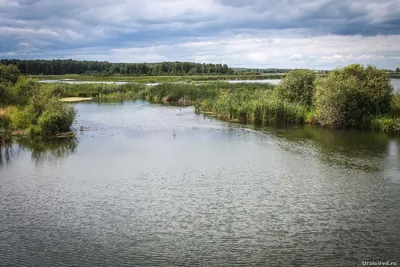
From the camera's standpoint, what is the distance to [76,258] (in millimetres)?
12656

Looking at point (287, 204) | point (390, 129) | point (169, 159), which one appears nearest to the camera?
point (287, 204)

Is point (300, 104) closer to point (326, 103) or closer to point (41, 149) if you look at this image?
point (326, 103)

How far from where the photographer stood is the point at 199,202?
17750mm

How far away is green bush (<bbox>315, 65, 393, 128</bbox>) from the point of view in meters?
38.5

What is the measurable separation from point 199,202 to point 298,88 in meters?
31.7

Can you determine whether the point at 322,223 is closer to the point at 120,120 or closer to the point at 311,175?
the point at 311,175

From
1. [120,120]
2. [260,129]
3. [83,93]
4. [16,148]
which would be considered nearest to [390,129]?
[260,129]

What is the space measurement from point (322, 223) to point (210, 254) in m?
5.06

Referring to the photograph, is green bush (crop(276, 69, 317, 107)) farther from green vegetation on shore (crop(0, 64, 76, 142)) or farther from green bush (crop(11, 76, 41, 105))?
green bush (crop(11, 76, 41, 105))

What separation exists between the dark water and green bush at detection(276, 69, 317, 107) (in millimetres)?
13793

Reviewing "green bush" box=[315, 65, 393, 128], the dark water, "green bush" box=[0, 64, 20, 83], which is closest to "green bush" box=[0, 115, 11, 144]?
the dark water

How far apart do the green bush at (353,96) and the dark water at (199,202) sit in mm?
7121

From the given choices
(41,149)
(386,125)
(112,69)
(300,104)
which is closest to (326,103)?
(386,125)

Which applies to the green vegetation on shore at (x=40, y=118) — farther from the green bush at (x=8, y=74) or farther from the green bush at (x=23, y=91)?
the green bush at (x=8, y=74)
